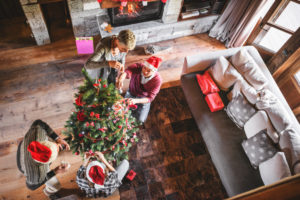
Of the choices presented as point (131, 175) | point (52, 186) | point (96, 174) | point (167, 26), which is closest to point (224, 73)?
point (167, 26)

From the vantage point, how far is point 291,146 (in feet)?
7.26

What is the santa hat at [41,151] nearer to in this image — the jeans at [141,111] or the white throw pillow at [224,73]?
the jeans at [141,111]

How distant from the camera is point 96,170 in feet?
6.42

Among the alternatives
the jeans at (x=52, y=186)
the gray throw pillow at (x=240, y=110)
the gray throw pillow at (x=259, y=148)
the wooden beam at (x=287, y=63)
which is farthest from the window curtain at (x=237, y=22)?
the jeans at (x=52, y=186)

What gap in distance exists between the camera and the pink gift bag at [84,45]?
324 centimetres

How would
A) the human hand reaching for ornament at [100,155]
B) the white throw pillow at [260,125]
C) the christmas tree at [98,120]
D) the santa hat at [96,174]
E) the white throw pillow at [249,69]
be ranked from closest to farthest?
the christmas tree at [98,120]
the santa hat at [96,174]
the human hand reaching for ornament at [100,155]
the white throw pillow at [260,125]
the white throw pillow at [249,69]

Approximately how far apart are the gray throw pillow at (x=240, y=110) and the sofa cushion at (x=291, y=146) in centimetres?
43

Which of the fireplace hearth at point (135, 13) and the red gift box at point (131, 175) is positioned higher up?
the fireplace hearth at point (135, 13)

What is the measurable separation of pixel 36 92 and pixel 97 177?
1860 mm

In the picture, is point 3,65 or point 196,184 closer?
point 196,184

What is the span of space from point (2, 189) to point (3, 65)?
6.08 feet

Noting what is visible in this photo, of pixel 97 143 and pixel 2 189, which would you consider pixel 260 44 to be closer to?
pixel 97 143

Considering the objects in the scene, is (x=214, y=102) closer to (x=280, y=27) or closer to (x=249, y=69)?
(x=249, y=69)

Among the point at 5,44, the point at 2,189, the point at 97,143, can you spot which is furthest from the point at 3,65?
the point at 97,143
